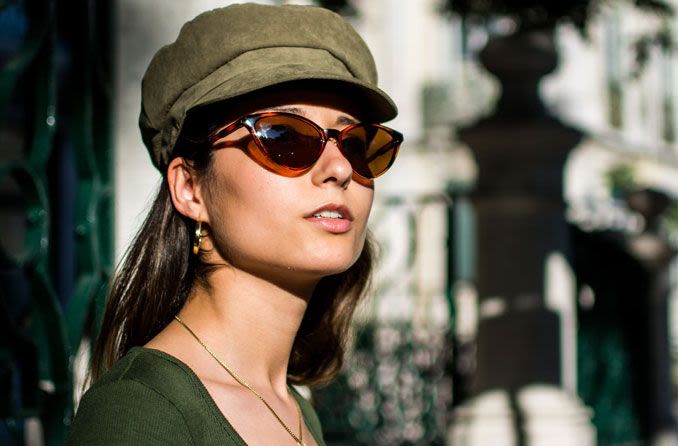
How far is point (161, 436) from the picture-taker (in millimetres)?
1363

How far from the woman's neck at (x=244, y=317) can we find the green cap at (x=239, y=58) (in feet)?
0.79

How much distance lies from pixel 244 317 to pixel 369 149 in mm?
344

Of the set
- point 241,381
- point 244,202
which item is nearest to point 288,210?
point 244,202

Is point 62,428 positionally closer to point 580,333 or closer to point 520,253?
point 520,253

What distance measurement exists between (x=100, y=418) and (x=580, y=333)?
19.8ft

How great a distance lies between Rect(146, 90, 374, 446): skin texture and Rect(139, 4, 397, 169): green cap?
0.07 m

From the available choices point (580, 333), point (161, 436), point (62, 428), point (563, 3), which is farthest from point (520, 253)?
point (161, 436)

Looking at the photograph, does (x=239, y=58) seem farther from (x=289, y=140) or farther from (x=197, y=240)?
(x=197, y=240)

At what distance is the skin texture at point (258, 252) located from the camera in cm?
162

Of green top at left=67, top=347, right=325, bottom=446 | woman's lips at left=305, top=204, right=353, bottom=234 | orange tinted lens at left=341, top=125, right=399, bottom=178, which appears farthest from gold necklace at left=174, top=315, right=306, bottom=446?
orange tinted lens at left=341, top=125, right=399, bottom=178

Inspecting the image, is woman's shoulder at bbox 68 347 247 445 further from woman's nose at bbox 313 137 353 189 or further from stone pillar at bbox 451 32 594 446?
stone pillar at bbox 451 32 594 446

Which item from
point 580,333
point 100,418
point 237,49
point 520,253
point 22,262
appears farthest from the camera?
point 580,333

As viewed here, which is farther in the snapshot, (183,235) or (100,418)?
(183,235)

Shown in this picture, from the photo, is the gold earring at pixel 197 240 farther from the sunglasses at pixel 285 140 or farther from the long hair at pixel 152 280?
the sunglasses at pixel 285 140
